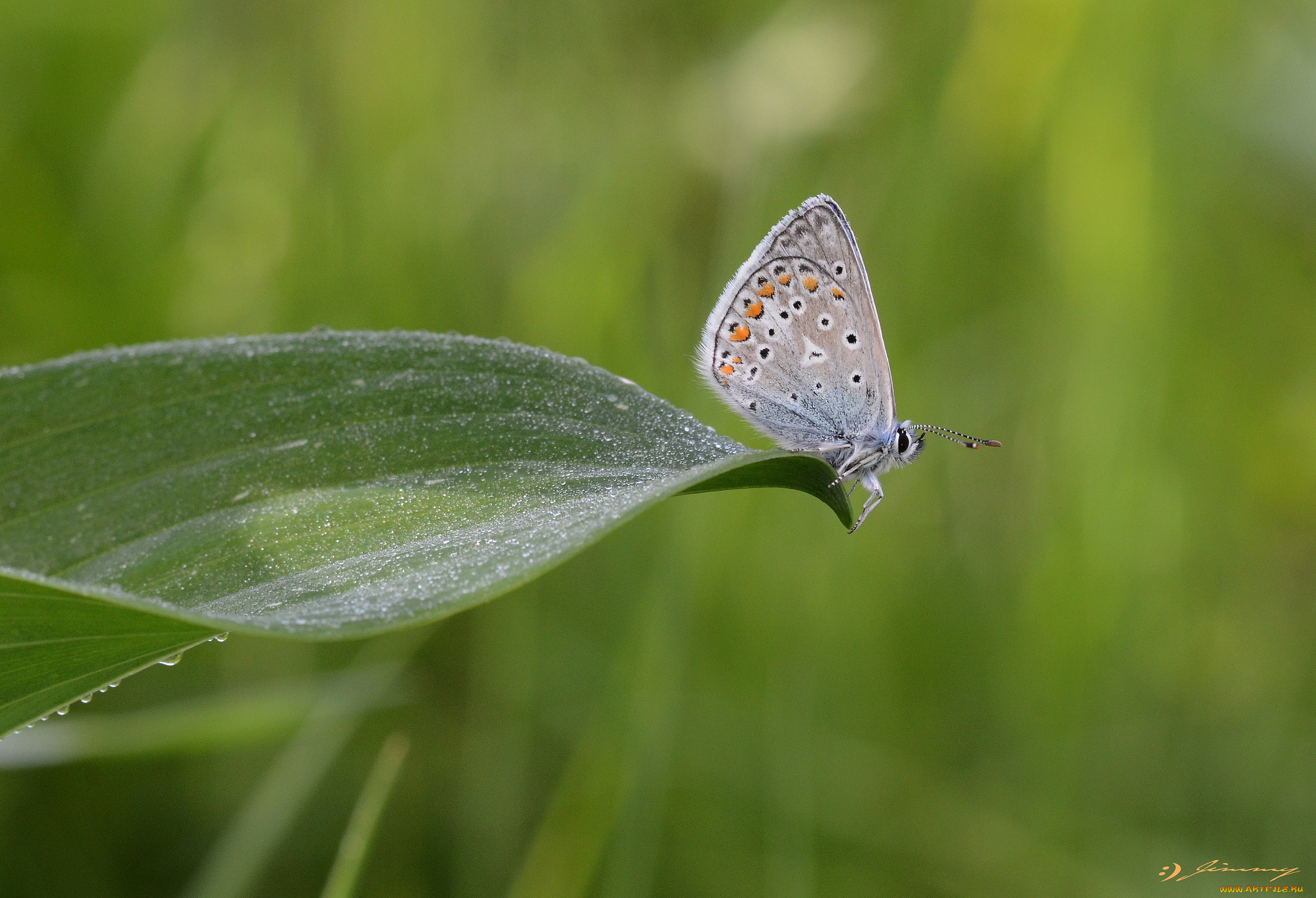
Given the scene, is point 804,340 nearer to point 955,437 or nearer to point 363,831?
point 955,437

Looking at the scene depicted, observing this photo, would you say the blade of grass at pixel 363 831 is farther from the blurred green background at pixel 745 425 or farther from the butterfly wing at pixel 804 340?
the butterfly wing at pixel 804 340

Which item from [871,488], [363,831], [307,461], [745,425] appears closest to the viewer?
[307,461]

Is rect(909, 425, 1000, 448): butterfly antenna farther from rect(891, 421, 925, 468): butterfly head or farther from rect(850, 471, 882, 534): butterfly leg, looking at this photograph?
rect(850, 471, 882, 534): butterfly leg

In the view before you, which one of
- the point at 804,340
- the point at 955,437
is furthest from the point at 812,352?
the point at 955,437
